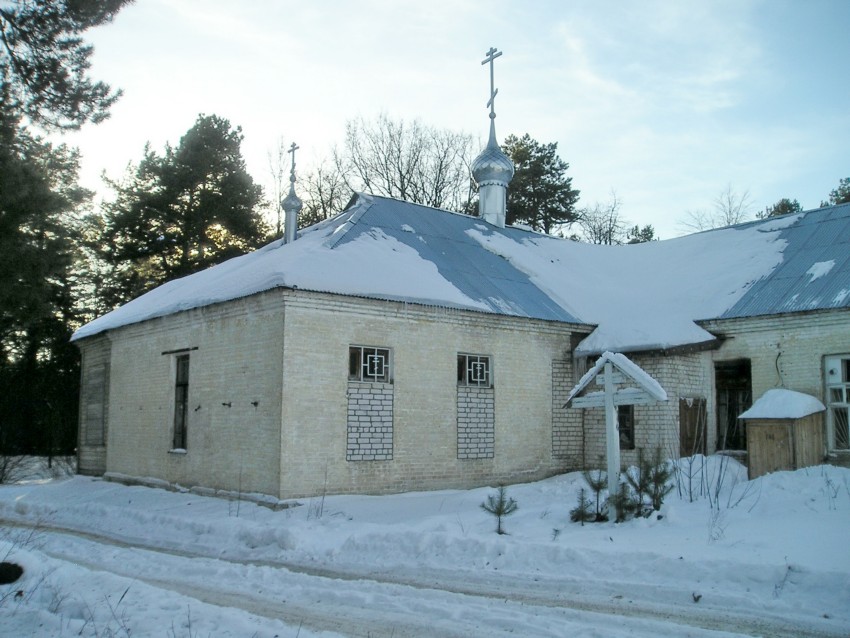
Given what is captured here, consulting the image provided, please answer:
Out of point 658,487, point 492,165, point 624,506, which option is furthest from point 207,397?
point 492,165

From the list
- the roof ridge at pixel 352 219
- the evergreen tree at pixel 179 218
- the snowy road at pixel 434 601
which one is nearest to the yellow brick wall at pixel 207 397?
the roof ridge at pixel 352 219

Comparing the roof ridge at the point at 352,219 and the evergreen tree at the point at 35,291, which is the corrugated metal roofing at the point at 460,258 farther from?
the evergreen tree at the point at 35,291

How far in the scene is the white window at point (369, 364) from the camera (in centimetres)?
1411

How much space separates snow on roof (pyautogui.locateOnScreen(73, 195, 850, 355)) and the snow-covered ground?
13.4ft

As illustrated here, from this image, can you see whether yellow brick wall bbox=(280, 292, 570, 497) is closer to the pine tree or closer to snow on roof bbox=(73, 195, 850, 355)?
snow on roof bbox=(73, 195, 850, 355)

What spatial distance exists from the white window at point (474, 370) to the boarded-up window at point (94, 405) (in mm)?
9085

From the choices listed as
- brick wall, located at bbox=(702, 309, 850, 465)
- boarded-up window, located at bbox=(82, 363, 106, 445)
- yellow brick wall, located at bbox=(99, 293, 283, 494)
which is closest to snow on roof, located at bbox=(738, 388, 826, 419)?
brick wall, located at bbox=(702, 309, 850, 465)

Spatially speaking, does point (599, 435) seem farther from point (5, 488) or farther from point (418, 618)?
point (5, 488)

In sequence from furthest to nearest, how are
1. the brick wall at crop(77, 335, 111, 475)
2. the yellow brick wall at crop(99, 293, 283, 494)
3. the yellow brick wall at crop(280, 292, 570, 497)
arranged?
1. the brick wall at crop(77, 335, 111, 475)
2. the yellow brick wall at crop(99, 293, 283, 494)
3. the yellow brick wall at crop(280, 292, 570, 497)

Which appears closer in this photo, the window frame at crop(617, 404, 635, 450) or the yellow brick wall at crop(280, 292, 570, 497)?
the yellow brick wall at crop(280, 292, 570, 497)

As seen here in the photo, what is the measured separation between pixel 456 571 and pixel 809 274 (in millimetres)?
11408

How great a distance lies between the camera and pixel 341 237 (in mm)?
15531

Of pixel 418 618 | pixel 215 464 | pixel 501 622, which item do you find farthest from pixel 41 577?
pixel 215 464

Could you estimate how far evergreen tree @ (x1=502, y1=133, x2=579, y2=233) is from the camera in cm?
4016
